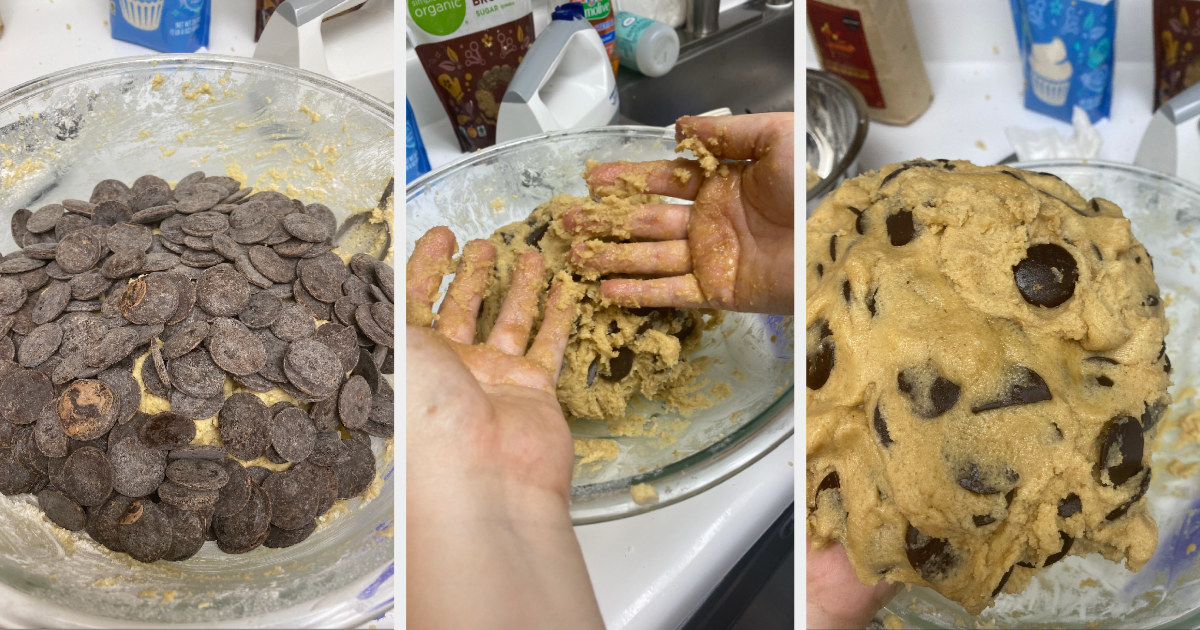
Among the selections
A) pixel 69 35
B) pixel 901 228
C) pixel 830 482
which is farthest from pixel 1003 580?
pixel 69 35

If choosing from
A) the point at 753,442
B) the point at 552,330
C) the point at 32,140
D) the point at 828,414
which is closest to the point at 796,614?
the point at 828,414

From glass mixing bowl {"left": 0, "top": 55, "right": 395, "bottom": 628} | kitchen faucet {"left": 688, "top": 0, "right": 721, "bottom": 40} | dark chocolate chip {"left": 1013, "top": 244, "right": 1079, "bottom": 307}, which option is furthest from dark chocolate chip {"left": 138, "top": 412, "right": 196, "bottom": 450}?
kitchen faucet {"left": 688, "top": 0, "right": 721, "bottom": 40}

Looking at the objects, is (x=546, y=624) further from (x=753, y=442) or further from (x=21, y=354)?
(x=21, y=354)

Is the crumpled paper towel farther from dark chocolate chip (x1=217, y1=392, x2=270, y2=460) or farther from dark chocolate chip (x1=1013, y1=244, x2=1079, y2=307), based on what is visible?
dark chocolate chip (x1=217, y1=392, x2=270, y2=460)

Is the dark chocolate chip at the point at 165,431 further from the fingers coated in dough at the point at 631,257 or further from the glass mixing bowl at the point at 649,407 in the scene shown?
the fingers coated in dough at the point at 631,257

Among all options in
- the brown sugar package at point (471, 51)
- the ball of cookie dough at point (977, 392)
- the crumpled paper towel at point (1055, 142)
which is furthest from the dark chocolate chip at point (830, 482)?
the crumpled paper towel at point (1055, 142)
